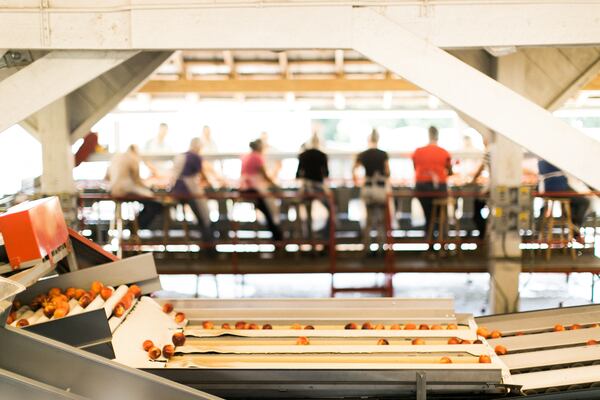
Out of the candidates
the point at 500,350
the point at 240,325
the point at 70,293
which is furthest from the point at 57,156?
the point at 500,350

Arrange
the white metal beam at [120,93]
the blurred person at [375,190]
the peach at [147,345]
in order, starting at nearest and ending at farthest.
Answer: the peach at [147,345], the white metal beam at [120,93], the blurred person at [375,190]

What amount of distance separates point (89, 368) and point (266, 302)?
81.0 inches

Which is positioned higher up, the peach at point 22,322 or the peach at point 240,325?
the peach at point 22,322

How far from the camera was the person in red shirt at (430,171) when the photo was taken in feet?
29.8

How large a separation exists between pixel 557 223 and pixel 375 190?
80.6 inches

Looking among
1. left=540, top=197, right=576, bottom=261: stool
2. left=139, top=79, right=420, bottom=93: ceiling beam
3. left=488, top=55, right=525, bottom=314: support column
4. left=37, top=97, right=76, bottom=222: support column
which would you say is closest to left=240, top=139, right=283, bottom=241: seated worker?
left=37, top=97, right=76, bottom=222: support column

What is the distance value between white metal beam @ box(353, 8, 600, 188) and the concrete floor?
4431 mm

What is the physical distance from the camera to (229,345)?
4484 millimetres

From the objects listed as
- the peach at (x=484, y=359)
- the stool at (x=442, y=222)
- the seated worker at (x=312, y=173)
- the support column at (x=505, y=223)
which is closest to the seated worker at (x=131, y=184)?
the seated worker at (x=312, y=173)

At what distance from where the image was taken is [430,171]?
9.09 m

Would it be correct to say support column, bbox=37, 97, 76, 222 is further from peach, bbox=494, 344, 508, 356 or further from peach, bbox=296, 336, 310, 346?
peach, bbox=494, 344, 508, 356

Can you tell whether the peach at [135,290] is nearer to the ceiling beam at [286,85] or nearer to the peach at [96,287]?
the peach at [96,287]

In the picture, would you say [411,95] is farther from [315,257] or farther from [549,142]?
[549,142]

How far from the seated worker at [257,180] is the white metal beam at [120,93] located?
2.10m
